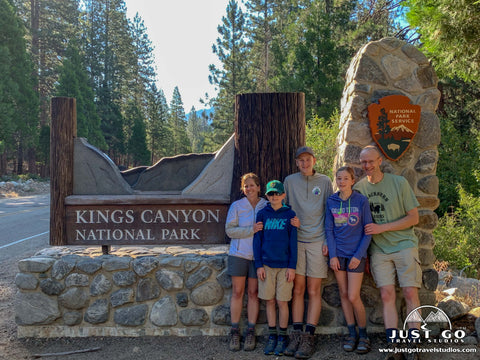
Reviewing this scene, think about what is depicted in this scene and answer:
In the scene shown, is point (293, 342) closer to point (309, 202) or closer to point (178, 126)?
point (309, 202)

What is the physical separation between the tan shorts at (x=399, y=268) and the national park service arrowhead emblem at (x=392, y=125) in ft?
3.25

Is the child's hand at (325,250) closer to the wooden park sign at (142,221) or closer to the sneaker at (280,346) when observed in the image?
the sneaker at (280,346)

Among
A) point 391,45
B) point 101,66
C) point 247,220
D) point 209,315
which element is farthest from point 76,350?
point 101,66

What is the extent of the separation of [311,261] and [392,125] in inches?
61.1

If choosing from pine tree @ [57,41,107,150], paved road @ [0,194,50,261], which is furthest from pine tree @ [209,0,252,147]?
paved road @ [0,194,50,261]

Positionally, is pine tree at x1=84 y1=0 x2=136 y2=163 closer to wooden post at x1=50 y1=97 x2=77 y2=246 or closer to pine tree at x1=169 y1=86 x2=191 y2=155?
pine tree at x1=169 y1=86 x2=191 y2=155

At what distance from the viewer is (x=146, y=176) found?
13.9ft

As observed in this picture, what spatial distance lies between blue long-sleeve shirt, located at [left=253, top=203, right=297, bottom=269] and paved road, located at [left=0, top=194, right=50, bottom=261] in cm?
574

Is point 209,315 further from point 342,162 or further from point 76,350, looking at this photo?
point 342,162

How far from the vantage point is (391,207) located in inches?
129

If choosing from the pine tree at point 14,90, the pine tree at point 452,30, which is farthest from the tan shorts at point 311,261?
the pine tree at point 14,90

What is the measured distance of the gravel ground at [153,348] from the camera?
3.30 m

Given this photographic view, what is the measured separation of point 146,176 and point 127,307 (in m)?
1.35

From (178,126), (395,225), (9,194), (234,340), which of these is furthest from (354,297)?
(178,126)
